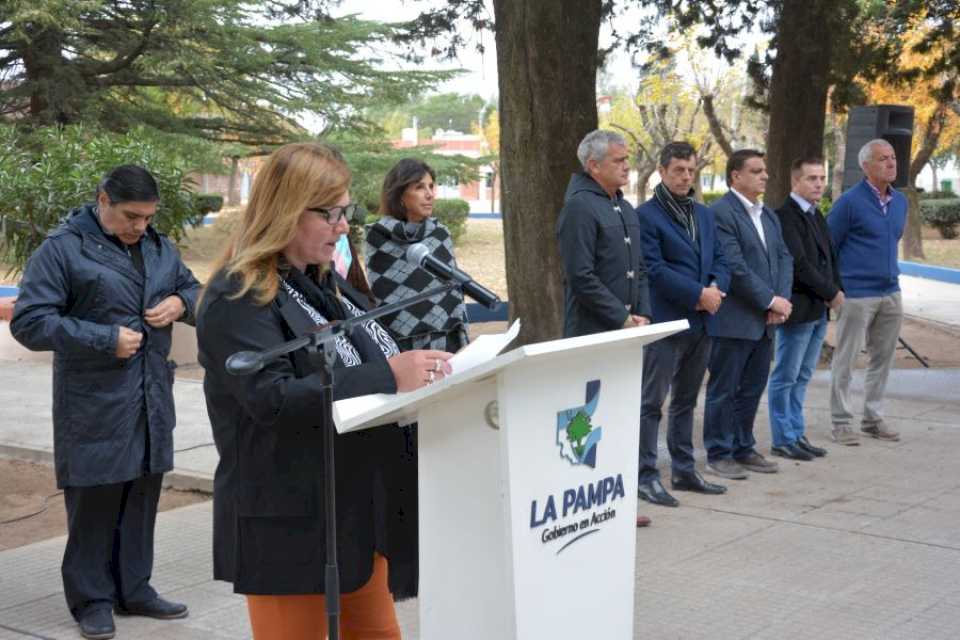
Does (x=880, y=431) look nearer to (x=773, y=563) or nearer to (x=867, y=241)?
(x=867, y=241)

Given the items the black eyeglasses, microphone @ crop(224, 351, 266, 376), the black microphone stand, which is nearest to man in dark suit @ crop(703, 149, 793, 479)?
the black eyeglasses

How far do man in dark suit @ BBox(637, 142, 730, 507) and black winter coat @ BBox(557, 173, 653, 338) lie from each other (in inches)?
17.4

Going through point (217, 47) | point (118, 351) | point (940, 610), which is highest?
point (217, 47)

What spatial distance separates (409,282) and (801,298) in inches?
124

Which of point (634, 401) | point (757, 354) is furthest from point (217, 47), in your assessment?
point (634, 401)

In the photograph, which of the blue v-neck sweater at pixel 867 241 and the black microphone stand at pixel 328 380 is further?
the blue v-neck sweater at pixel 867 241

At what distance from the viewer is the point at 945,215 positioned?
42531mm

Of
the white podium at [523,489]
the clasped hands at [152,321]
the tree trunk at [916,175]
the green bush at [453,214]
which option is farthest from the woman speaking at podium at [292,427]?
the green bush at [453,214]

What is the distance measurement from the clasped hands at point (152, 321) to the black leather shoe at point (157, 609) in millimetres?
1093

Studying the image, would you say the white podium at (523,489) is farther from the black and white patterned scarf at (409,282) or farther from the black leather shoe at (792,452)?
the black leather shoe at (792,452)

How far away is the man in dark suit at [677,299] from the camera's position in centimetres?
724

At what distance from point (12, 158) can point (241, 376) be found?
34.8 ft

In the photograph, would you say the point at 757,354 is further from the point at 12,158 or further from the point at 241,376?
the point at 12,158

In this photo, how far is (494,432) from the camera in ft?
9.55
